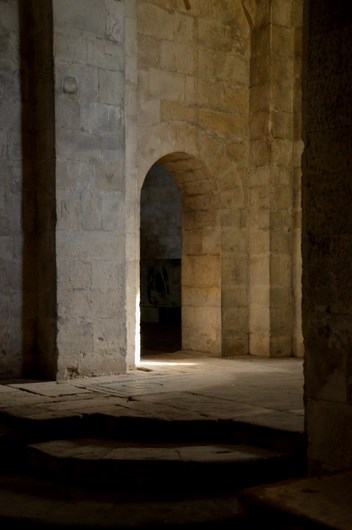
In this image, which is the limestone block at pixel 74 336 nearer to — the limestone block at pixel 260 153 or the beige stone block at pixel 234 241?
the beige stone block at pixel 234 241

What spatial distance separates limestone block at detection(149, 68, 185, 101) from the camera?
7.93 meters

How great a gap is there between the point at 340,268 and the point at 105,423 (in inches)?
82.3

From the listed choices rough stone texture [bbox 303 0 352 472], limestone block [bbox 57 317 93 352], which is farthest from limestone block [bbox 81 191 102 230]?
rough stone texture [bbox 303 0 352 472]

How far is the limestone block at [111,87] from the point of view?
23.1ft

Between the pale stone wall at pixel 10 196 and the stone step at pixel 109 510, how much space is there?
2717mm

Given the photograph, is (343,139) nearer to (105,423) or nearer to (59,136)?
(105,423)

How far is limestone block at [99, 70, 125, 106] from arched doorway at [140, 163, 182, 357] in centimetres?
519

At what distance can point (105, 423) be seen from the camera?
16.3 ft

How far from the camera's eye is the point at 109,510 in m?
3.81

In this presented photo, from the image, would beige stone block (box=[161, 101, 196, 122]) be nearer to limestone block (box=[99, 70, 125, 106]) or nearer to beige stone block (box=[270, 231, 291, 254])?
limestone block (box=[99, 70, 125, 106])

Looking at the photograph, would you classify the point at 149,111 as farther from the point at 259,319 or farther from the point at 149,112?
the point at 259,319

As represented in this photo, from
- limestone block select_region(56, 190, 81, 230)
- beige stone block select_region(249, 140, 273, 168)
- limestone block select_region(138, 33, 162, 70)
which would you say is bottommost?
limestone block select_region(56, 190, 81, 230)

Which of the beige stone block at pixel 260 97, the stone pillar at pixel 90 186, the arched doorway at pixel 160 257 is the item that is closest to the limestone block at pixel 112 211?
the stone pillar at pixel 90 186

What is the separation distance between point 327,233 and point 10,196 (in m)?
3.84
